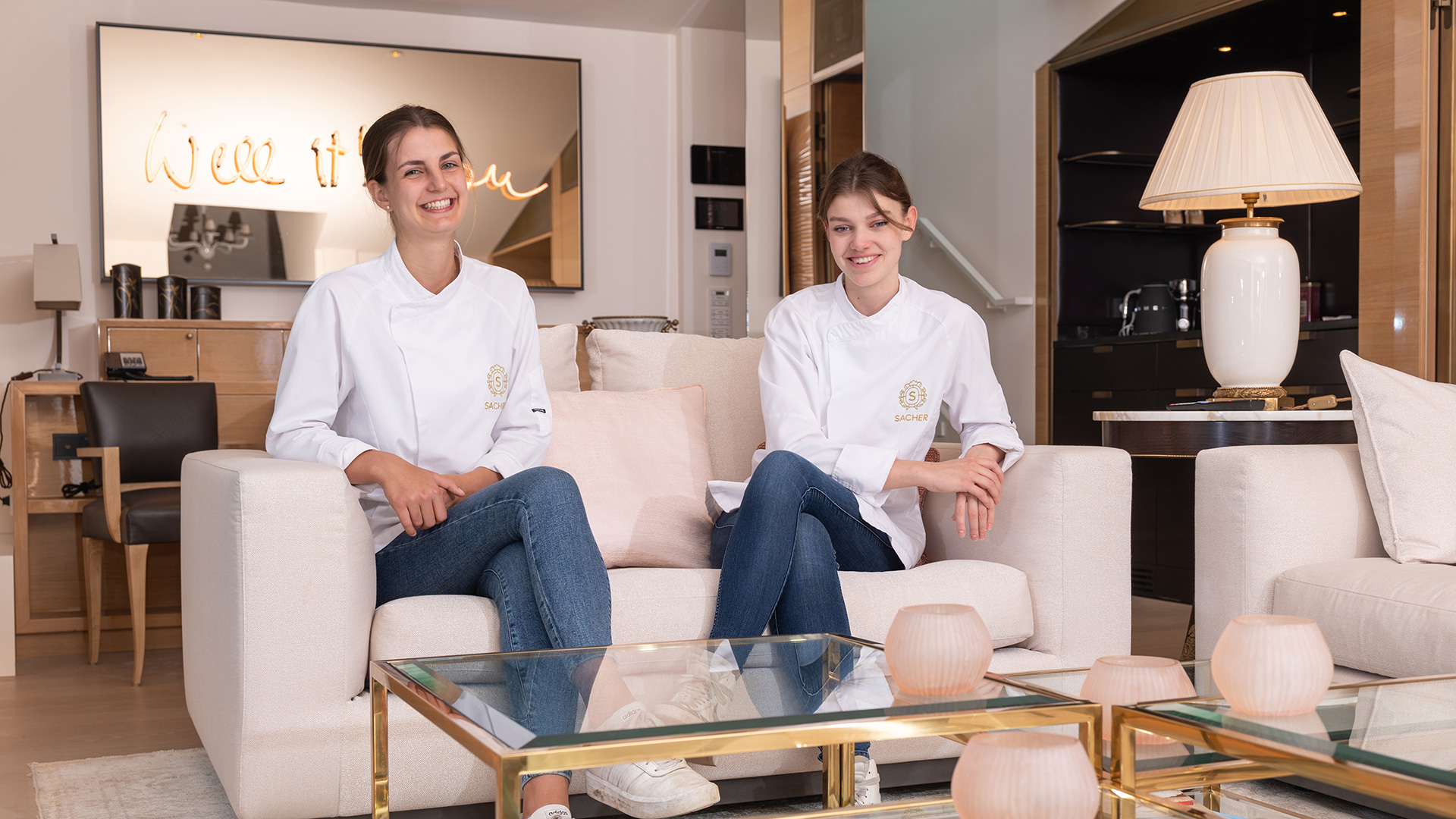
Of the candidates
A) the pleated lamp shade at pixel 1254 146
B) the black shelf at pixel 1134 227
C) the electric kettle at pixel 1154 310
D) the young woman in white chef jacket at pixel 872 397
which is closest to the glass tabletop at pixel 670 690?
the young woman in white chef jacket at pixel 872 397

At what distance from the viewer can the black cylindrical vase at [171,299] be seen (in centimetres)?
477

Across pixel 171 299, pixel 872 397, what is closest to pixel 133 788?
pixel 872 397

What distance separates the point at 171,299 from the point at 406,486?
3402mm

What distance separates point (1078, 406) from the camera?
187 inches

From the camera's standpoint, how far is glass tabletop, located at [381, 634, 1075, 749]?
0.99 meters

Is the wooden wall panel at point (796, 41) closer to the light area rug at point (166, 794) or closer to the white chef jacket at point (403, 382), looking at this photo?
the white chef jacket at point (403, 382)

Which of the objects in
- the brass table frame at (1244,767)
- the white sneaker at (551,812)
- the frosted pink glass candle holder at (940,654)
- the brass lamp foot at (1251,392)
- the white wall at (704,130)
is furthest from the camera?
the white wall at (704,130)

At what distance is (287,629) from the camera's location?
5.57 feet

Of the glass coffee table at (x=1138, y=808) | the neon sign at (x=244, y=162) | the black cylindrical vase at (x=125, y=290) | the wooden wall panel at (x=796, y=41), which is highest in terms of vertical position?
the wooden wall panel at (x=796, y=41)

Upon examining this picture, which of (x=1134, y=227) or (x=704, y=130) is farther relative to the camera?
(x=704, y=130)

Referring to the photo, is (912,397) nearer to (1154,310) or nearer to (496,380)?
(496,380)

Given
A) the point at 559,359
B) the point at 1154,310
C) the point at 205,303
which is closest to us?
the point at 559,359

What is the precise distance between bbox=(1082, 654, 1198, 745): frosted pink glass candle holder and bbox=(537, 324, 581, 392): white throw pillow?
1574mm

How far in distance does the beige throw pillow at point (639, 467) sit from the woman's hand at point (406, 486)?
36cm
